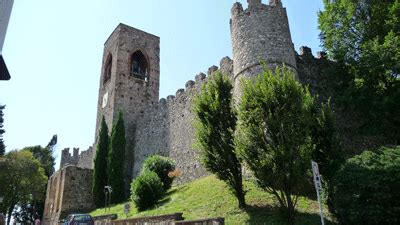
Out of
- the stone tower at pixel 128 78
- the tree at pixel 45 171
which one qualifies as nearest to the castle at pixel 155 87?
the stone tower at pixel 128 78

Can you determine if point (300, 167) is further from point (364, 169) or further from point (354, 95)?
point (354, 95)

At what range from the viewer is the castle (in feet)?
53.0

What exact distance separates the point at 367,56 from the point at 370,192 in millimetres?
8233

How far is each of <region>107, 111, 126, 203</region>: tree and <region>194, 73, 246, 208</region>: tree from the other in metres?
12.7

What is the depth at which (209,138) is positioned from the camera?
42.1ft

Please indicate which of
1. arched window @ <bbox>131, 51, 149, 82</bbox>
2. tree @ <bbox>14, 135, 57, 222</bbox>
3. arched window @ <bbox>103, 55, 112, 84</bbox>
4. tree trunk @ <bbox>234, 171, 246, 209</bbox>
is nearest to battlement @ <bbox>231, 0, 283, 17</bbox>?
tree trunk @ <bbox>234, 171, 246, 209</bbox>

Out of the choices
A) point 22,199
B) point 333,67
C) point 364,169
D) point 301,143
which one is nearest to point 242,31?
point 333,67

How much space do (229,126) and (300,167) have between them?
3.38 m

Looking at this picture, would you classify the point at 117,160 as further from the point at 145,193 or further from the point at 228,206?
the point at 228,206

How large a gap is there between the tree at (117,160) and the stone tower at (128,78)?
1.50 meters

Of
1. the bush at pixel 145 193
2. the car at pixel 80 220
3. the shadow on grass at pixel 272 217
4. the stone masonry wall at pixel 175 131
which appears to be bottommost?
the shadow on grass at pixel 272 217

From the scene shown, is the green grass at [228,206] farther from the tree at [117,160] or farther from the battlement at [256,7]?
the tree at [117,160]

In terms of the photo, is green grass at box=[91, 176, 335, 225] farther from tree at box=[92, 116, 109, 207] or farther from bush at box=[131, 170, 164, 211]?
tree at box=[92, 116, 109, 207]

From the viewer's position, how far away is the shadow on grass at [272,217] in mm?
10383
